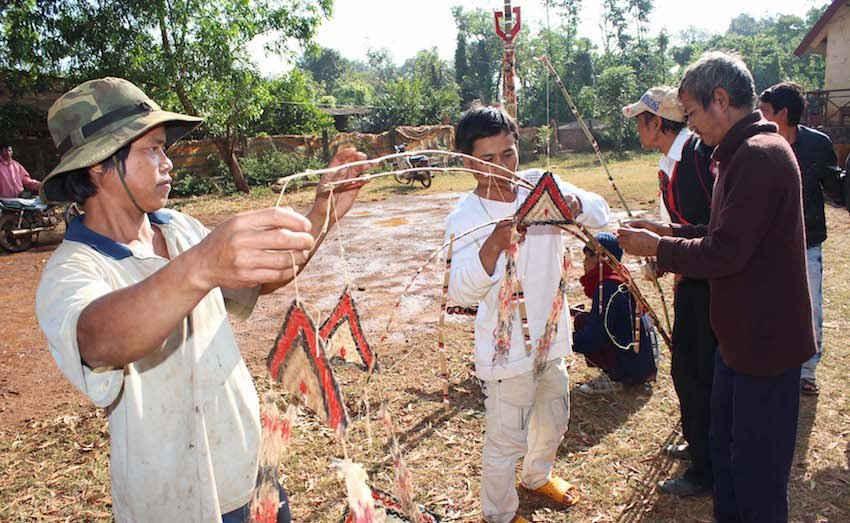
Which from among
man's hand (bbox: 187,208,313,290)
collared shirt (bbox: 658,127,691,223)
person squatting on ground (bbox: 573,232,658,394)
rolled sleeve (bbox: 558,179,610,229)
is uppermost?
collared shirt (bbox: 658,127,691,223)

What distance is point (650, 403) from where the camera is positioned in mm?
4211

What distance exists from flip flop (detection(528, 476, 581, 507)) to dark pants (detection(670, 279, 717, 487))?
68cm

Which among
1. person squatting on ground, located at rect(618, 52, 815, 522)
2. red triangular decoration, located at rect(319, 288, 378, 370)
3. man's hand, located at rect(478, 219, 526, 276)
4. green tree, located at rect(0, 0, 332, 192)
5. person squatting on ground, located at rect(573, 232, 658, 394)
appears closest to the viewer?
red triangular decoration, located at rect(319, 288, 378, 370)

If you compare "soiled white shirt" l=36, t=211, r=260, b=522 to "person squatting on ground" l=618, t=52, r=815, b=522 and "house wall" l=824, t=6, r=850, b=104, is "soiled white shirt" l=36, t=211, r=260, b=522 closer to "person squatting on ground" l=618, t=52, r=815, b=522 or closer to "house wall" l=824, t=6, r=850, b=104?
"person squatting on ground" l=618, t=52, r=815, b=522

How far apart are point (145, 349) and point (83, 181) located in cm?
73

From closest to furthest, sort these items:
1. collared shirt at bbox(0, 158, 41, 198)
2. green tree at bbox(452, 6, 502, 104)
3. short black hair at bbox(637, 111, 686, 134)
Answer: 1. short black hair at bbox(637, 111, 686, 134)
2. collared shirt at bbox(0, 158, 41, 198)
3. green tree at bbox(452, 6, 502, 104)

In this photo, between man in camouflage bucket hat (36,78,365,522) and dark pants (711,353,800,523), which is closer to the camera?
man in camouflage bucket hat (36,78,365,522)


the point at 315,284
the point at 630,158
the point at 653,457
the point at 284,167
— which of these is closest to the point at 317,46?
the point at 284,167

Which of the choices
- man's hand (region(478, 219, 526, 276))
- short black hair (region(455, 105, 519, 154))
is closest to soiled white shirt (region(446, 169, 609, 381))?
man's hand (region(478, 219, 526, 276))

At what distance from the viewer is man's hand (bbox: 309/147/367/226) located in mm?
1936

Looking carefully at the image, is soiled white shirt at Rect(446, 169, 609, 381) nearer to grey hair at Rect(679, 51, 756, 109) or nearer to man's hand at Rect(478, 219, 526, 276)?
man's hand at Rect(478, 219, 526, 276)

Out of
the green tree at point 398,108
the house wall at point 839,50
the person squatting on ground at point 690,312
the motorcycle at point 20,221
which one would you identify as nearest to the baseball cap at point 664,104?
the person squatting on ground at point 690,312

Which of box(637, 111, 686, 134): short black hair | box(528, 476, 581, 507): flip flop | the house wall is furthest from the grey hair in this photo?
the house wall

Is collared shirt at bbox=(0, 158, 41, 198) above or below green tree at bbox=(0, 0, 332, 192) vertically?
below
